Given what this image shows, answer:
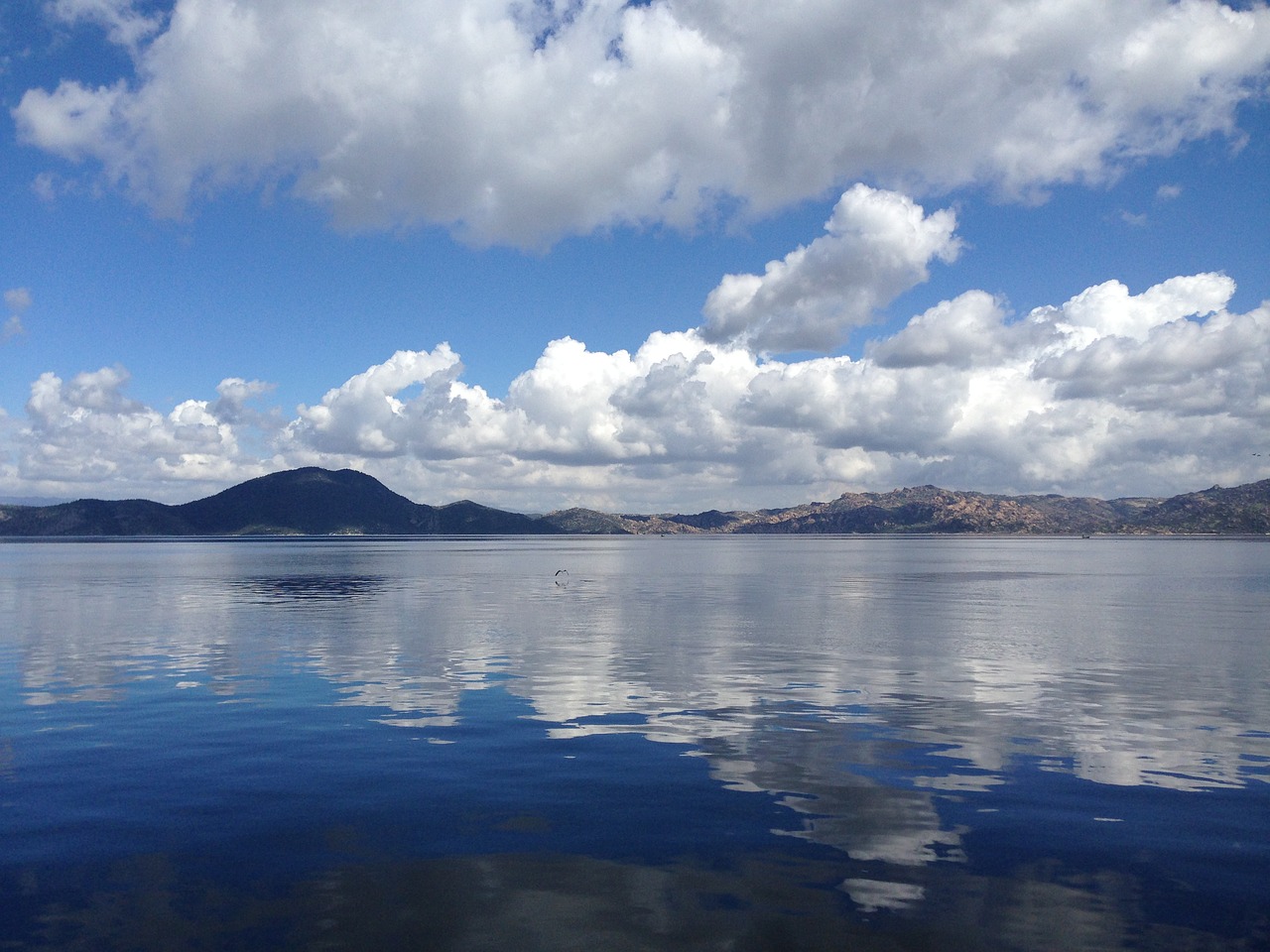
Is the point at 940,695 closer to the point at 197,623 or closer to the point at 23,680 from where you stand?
the point at 23,680

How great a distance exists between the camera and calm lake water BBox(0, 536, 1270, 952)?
15.6 m

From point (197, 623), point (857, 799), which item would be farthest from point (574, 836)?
point (197, 623)

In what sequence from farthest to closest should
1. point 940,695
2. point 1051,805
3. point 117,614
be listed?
point 117,614
point 940,695
point 1051,805

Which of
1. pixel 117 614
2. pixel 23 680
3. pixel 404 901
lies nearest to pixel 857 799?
pixel 404 901

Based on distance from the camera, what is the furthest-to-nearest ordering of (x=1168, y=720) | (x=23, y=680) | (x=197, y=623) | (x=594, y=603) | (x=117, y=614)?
(x=594, y=603)
(x=117, y=614)
(x=197, y=623)
(x=23, y=680)
(x=1168, y=720)

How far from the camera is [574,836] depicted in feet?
64.0

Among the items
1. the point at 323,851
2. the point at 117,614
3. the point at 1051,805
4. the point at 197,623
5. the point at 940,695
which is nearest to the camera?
the point at 323,851

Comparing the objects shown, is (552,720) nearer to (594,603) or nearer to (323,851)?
(323,851)

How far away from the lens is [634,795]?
22.6 metres

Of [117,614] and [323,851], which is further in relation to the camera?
[117,614]

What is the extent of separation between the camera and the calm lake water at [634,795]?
51.1 ft

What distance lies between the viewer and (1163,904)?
16109 millimetres

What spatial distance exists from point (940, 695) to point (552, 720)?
17.2 meters

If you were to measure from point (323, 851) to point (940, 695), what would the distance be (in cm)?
2748
